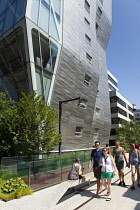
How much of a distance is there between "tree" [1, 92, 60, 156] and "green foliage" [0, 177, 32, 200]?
345 cm

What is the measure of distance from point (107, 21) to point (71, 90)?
72.5ft

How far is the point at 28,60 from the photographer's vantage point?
1483 centimetres

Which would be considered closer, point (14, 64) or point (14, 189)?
point (14, 189)

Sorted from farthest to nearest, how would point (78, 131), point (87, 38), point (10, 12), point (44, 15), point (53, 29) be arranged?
point (87, 38) < point (78, 131) < point (10, 12) < point (53, 29) < point (44, 15)

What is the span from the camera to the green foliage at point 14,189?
6519mm

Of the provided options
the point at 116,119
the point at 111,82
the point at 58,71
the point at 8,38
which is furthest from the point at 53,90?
the point at 111,82

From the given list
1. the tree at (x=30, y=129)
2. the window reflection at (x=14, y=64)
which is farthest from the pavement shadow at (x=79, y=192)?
the window reflection at (x=14, y=64)

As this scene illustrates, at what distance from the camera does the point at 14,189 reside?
6.95m

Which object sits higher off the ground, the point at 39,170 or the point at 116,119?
the point at 116,119

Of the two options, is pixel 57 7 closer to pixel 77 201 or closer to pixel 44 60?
pixel 44 60

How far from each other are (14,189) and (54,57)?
13215 millimetres

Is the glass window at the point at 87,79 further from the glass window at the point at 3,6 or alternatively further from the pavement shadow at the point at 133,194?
the pavement shadow at the point at 133,194

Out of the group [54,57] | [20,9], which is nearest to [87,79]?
[54,57]

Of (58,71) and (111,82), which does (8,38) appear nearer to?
(58,71)
